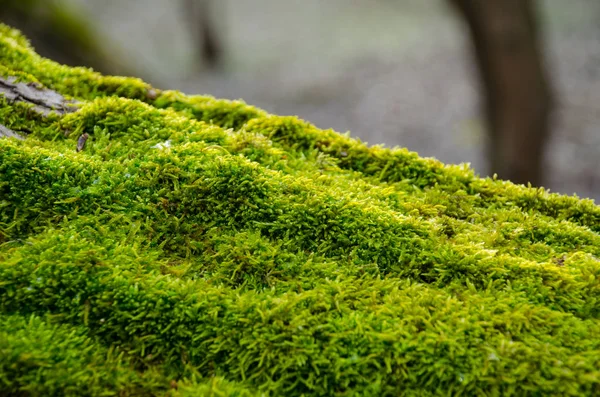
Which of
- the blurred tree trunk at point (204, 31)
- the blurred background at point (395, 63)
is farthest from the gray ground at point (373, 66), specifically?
the blurred tree trunk at point (204, 31)

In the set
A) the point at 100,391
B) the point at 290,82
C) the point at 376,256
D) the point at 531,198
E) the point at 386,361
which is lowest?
the point at 100,391

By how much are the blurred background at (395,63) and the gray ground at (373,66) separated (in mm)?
53

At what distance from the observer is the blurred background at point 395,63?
579 centimetres

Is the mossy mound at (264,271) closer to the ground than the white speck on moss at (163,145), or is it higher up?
closer to the ground

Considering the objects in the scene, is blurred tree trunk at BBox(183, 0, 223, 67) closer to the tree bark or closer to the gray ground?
the gray ground

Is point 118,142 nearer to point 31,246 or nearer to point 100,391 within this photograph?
point 31,246

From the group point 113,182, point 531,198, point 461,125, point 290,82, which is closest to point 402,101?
point 461,125

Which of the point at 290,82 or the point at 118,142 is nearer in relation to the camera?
the point at 118,142

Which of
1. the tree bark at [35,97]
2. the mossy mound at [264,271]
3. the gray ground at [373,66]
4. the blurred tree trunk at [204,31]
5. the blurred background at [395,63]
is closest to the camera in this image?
the mossy mound at [264,271]

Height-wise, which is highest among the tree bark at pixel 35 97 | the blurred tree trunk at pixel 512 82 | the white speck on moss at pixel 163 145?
the blurred tree trunk at pixel 512 82

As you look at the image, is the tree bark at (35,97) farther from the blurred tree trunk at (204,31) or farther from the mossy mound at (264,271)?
the blurred tree trunk at (204,31)

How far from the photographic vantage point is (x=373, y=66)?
582 inches

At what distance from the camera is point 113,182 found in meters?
2.00

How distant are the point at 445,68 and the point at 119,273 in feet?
44.4
